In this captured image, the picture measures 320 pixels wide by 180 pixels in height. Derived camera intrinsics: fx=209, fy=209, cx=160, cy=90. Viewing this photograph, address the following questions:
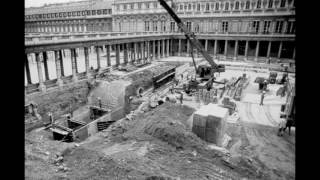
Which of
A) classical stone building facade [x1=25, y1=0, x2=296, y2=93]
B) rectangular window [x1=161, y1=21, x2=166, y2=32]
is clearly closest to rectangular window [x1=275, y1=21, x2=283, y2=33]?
classical stone building facade [x1=25, y1=0, x2=296, y2=93]

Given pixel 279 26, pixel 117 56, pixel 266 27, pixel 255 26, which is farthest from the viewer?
pixel 255 26

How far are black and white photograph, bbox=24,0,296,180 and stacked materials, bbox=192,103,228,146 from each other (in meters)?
0.06

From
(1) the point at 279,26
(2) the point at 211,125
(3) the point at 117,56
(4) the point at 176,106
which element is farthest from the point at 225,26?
(2) the point at 211,125

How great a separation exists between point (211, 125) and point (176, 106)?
17.5 feet

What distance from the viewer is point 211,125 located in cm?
1273

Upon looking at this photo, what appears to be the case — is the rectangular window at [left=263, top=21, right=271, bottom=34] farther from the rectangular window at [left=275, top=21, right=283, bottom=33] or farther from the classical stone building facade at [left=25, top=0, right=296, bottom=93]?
the rectangular window at [left=275, top=21, right=283, bottom=33]

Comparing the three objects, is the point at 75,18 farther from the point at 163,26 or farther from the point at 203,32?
the point at 203,32

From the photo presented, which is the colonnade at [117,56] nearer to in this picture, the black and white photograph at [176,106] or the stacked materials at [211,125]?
the black and white photograph at [176,106]

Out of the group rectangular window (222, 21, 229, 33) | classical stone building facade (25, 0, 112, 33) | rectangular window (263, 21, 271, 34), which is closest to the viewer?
rectangular window (263, 21, 271, 34)

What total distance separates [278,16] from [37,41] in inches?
1613

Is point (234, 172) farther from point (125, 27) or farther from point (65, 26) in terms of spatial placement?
point (65, 26)

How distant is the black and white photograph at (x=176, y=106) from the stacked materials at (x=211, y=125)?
62mm

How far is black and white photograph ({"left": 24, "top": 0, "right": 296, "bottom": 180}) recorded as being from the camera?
1041 cm

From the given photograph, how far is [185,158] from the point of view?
1079 cm
